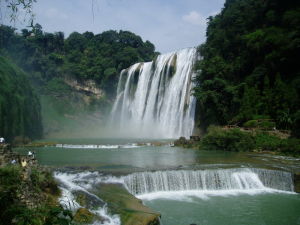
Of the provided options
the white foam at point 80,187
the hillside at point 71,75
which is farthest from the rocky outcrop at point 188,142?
the hillside at point 71,75

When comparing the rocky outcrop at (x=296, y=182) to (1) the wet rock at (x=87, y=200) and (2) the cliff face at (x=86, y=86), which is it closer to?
(1) the wet rock at (x=87, y=200)

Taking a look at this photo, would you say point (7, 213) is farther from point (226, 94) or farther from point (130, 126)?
point (130, 126)

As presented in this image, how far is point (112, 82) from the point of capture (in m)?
56.0

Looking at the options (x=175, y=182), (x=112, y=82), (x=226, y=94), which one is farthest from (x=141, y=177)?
(x=112, y=82)

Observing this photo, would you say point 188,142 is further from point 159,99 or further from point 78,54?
point 78,54

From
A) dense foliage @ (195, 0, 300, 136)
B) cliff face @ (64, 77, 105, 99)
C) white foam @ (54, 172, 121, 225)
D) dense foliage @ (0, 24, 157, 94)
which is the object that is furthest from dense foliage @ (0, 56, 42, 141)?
cliff face @ (64, 77, 105, 99)

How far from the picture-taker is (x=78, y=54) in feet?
217

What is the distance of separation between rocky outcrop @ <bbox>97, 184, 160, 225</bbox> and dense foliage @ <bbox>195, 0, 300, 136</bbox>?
14.7 meters

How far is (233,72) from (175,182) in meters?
19.9

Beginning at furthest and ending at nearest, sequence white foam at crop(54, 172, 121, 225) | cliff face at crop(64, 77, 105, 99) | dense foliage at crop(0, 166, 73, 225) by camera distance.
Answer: cliff face at crop(64, 77, 105, 99)
white foam at crop(54, 172, 121, 225)
dense foliage at crop(0, 166, 73, 225)

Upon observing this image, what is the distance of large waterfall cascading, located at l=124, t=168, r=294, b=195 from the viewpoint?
13102mm

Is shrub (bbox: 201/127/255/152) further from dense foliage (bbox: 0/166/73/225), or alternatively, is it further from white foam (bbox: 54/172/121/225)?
dense foliage (bbox: 0/166/73/225)

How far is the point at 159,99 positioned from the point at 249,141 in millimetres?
19190

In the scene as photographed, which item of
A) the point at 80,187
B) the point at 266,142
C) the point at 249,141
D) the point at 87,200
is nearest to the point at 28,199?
the point at 87,200
